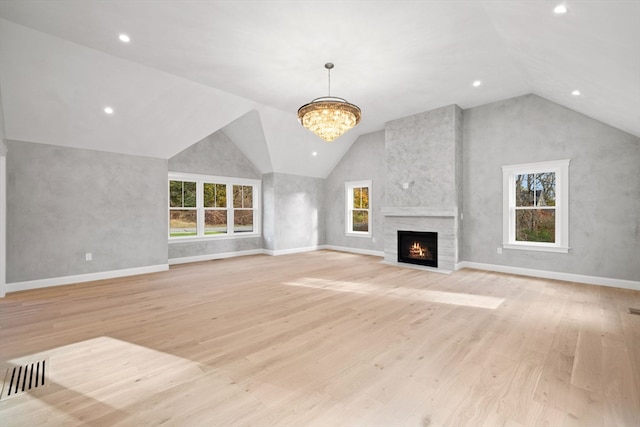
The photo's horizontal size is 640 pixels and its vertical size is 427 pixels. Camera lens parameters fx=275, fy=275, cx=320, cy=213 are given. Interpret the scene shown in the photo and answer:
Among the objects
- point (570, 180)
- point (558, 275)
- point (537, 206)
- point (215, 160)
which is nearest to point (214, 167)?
point (215, 160)

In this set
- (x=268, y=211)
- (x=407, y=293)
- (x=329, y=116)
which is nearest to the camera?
(x=329, y=116)

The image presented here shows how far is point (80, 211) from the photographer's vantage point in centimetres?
498

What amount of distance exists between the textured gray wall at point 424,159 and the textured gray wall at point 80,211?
5165 millimetres

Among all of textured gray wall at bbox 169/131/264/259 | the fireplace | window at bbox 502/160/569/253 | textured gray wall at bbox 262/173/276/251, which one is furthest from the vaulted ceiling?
the fireplace

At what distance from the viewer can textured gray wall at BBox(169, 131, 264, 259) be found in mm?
6664

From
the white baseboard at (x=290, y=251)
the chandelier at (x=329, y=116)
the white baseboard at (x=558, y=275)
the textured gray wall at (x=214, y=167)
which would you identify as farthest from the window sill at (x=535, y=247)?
the textured gray wall at (x=214, y=167)

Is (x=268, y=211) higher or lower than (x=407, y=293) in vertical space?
higher

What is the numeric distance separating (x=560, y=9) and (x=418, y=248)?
4.66 meters

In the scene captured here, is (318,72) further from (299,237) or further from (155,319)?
(299,237)

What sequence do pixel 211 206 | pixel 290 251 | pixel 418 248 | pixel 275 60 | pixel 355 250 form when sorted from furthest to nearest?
1. pixel 355 250
2. pixel 290 251
3. pixel 211 206
4. pixel 418 248
5. pixel 275 60

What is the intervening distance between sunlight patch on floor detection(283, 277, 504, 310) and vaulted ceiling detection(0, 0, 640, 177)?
2907mm

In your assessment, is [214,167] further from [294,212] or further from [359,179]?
[359,179]

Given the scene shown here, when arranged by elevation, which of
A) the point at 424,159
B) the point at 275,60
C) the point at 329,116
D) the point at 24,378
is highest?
the point at 275,60

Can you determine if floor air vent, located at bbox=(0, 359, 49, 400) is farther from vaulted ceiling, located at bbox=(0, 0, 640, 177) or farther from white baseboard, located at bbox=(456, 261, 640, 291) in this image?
white baseboard, located at bbox=(456, 261, 640, 291)
